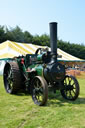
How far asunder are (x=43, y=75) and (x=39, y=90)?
0.55 meters

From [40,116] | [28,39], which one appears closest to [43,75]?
[40,116]

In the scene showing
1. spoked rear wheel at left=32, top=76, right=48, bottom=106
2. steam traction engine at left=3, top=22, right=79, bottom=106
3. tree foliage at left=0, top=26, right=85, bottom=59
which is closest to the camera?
spoked rear wheel at left=32, top=76, right=48, bottom=106

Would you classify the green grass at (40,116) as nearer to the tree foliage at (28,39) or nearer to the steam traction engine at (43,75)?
the steam traction engine at (43,75)

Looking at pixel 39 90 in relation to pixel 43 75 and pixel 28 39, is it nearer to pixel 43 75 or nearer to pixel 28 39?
pixel 43 75

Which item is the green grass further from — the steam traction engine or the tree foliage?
the tree foliage

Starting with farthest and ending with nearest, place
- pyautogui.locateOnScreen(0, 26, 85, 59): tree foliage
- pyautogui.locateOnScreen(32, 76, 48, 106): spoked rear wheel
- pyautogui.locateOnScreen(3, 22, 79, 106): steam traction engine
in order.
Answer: pyautogui.locateOnScreen(0, 26, 85, 59): tree foliage < pyautogui.locateOnScreen(3, 22, 79, 106): steam traction engine < pyautogui.locateOnScreen(32, 76, 48, 106): spoked rear wheel

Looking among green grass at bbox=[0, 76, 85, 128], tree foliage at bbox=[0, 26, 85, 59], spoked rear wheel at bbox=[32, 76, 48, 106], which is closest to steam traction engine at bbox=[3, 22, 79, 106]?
spoked rear wheel at bbox=[32, 76, 48, 106]

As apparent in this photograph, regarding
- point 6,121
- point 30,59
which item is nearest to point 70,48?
point 30,59

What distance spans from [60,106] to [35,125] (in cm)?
143

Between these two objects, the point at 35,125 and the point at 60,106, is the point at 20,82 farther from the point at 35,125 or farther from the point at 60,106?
the point at 35,125

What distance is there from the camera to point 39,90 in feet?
14.7

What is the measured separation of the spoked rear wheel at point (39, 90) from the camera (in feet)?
13.5

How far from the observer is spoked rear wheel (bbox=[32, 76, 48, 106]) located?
4.13 metres

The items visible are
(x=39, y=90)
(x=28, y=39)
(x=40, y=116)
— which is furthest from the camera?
(x=28, y=39)
